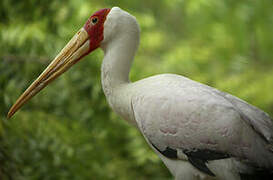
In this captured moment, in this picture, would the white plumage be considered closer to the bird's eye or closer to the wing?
the wing

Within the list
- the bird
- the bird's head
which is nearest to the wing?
the bird

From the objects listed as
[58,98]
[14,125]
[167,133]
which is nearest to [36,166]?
[14,125]

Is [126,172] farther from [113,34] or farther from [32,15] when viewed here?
[113,34]

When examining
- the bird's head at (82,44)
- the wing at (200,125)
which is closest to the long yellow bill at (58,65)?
the bird's head at (82,44)

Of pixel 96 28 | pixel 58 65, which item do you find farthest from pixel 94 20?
pixel 58 65

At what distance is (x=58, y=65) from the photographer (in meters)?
1.79

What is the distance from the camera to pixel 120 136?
3.47 metres

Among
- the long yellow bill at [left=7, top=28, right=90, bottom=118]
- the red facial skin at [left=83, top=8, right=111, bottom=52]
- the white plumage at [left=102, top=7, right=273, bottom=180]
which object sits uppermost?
the red facial skin at [left=83, top=8, right=111, bottom=52]

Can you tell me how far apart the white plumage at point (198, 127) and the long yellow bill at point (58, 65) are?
0.31 metres

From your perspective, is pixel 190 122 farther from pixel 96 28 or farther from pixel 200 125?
pixel 96 28

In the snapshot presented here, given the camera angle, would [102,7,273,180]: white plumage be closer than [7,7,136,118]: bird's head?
Yes

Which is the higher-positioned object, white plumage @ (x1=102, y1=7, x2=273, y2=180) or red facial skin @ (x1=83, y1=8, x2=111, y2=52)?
red facial skin @ (x1=83, y1=8, x2=111, y2=52)

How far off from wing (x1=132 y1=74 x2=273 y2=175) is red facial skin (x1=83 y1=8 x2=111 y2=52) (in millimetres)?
383

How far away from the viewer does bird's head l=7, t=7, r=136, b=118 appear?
5.76 ft
